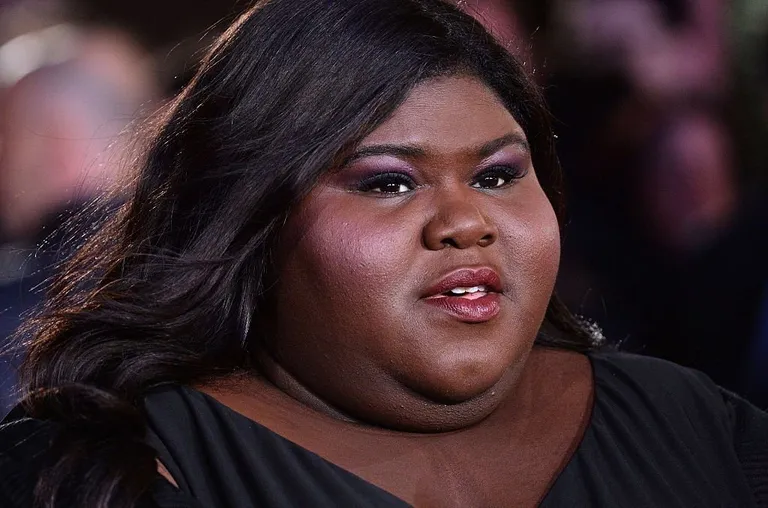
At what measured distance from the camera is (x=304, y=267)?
1424 millimetres

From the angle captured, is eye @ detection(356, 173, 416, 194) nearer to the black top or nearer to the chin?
the chin

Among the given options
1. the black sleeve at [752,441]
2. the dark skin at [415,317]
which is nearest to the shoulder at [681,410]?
the black sleeve at [752,441]

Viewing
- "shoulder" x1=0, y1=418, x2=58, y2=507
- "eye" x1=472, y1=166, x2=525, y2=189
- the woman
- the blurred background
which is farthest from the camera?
the blurred background

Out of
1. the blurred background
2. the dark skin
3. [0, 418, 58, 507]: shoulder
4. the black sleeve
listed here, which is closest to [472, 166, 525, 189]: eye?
the dark skin

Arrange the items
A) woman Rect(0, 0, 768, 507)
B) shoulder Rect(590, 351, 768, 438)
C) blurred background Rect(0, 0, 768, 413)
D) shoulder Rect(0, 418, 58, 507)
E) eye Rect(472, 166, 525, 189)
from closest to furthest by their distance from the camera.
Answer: shoulder Rect(0, 418, 58, 507)
woman Rect(0, 0, 768, 507)
eye Rect(472, 166, 525, 189)
shoulder Rect(590, 351, 768, 438)
blurred background Rect(0, 0, 768, 413)

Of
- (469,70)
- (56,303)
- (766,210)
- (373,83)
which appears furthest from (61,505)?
(766,210)

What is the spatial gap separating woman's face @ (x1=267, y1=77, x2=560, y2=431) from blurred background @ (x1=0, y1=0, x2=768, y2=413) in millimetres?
1191

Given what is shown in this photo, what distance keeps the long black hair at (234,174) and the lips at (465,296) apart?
8.3 inches

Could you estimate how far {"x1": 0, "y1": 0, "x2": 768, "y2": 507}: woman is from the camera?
137 cm

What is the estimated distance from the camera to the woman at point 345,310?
137 cm

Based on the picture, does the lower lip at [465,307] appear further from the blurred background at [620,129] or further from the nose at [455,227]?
the blurred background at [620,129]

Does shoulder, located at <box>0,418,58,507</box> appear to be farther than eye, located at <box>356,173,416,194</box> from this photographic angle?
No

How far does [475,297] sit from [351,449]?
249mm

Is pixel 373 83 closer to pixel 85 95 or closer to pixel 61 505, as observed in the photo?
pixel 61 505
